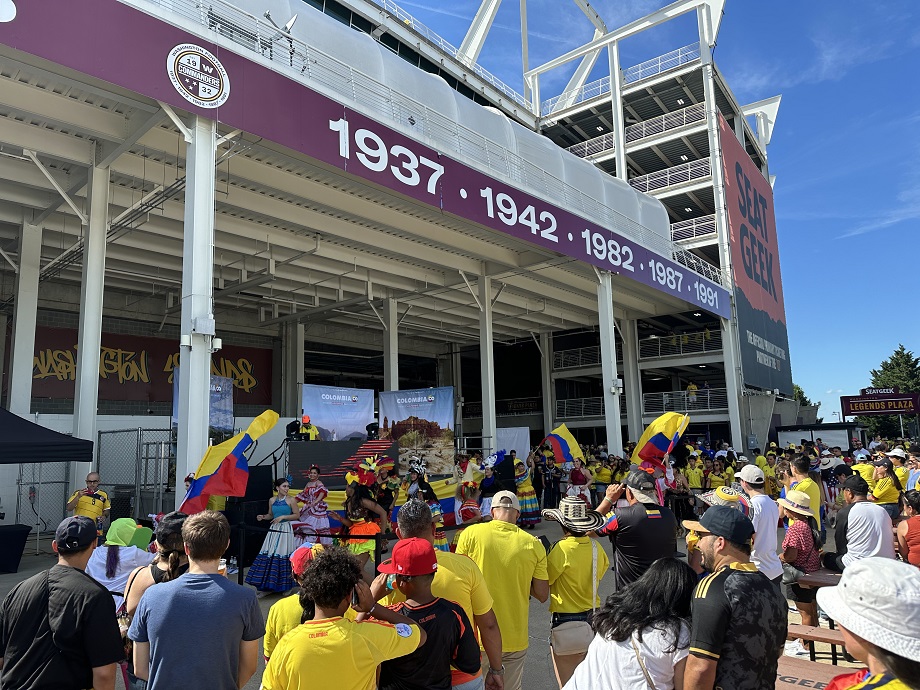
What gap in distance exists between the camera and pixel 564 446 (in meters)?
14.6

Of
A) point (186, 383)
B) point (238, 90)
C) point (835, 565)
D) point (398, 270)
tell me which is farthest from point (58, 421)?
point (835, 565)

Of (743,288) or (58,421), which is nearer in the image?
(58,421)

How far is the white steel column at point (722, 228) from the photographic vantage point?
25.2 m

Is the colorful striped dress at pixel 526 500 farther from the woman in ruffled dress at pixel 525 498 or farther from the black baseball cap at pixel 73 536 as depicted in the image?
the black baseball cap at pixel 73 536

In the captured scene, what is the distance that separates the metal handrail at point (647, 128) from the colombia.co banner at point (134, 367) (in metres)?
20.8

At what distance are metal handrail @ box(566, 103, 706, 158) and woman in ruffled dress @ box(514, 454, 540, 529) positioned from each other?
22.4 m

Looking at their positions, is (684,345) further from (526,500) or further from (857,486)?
(857,486)

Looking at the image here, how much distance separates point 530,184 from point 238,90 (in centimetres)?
902

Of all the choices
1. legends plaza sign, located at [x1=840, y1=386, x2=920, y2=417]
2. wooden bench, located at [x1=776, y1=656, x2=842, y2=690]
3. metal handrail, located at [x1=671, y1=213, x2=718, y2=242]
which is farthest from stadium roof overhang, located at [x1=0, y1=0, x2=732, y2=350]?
legends plaza sign, located at [x1=840, y1=386, x2=920, y2=417]

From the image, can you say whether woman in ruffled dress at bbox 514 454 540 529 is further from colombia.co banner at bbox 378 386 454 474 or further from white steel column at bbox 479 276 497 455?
white steel column at bbox 479 276 497 455

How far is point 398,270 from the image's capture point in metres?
19.6

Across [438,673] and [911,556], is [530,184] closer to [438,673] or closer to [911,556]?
[911,556]

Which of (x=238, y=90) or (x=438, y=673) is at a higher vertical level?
(x=238, y=90)

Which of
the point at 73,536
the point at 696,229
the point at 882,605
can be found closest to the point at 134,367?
the point at 73,536
